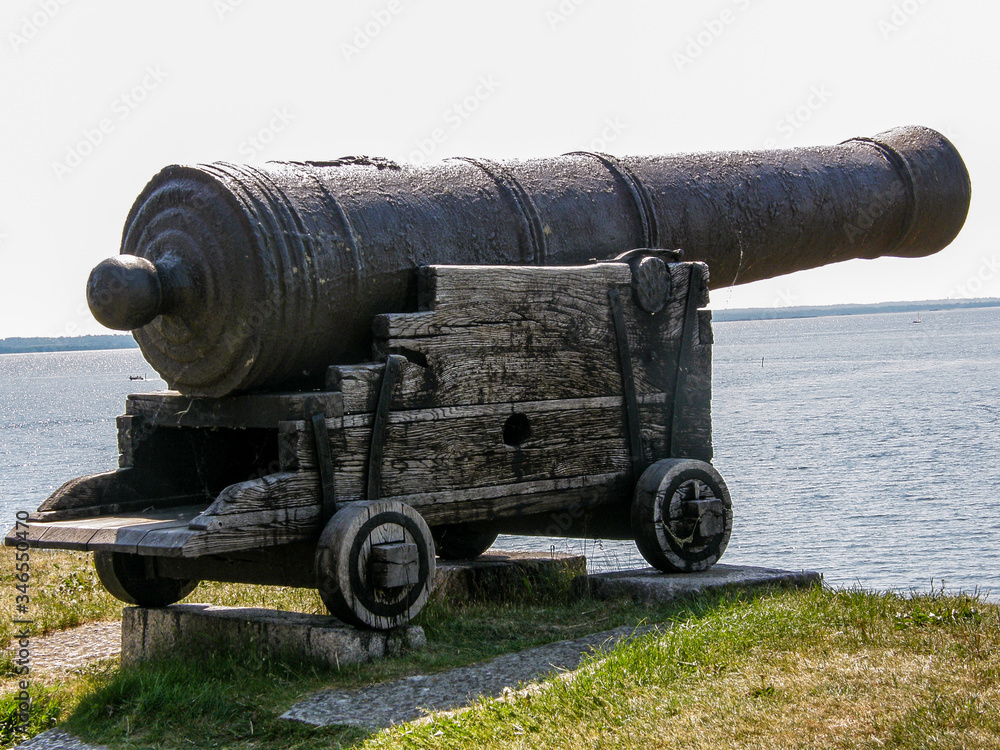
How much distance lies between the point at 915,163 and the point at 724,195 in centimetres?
154

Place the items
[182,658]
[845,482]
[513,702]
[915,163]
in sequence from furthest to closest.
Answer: [845,482], [915,163], [182,658], [513,702]

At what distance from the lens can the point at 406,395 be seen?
559cm

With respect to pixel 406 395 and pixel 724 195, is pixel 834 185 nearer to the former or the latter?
pixel 724 195

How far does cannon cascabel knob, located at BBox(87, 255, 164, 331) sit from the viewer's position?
17.5ft

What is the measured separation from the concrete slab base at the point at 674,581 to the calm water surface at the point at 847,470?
477cm

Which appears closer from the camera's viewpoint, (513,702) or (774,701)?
(774,701)

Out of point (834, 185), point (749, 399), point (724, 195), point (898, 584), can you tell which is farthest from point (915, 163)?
point (749, 399)

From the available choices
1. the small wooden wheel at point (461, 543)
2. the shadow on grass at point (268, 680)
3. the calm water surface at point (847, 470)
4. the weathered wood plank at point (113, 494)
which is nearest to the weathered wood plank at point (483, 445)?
the shadow on grass at point (268, 680)

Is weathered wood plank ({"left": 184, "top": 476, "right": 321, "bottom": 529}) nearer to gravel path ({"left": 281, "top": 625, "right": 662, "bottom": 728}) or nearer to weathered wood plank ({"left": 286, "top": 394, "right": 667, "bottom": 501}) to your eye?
weathered wood plank ({"left": 286, "top": 394, "right": 667, "bottom": 501})

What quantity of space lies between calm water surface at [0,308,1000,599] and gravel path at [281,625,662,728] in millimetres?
6199

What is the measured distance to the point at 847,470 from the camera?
85.1 feet

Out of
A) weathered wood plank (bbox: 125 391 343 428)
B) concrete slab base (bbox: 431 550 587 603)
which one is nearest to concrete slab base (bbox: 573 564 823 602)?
concrete slab base (bbox: 431 550 587 603)

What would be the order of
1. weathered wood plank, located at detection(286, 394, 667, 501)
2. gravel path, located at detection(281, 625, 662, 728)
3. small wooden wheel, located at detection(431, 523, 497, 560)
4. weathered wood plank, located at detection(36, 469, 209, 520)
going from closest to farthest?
gravel path, located at detection(281, 625, 662, 728) < weathered wood plank, located at detection(286, 394, 667, 501) < weathered wood plank, located at detection(36, 469, 209, 520) < small wooden wheel, located at detection(431, 523, 497, 560)

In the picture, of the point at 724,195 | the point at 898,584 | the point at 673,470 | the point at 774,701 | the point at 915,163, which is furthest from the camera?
the point at 898,584
